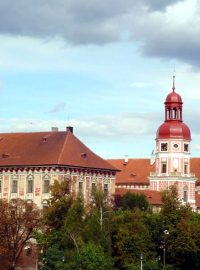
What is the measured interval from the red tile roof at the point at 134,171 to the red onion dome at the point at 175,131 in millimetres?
10293

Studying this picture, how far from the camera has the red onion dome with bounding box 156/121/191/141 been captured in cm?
14638

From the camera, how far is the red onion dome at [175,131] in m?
146

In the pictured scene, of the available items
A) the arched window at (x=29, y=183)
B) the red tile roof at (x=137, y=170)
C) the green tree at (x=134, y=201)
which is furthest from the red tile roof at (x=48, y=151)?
the red tile roof at (x=137, y=170)

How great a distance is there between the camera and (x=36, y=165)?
113m

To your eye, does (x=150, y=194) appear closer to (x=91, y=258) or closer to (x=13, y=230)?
(x=13, y=230)

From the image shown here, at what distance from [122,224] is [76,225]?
462 cm

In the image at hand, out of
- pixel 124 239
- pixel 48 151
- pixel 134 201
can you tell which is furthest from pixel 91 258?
pixel 134 201

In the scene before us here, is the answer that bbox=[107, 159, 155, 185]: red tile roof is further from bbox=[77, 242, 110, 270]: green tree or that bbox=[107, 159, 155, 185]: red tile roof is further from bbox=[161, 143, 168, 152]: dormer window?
bbox=[77, 242, 110, 270]: green tree

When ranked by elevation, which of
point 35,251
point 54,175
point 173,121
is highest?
point 173,121

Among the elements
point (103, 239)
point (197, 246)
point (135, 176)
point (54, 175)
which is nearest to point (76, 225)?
point (103, 239)

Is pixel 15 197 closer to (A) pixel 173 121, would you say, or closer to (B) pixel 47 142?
(B) pixel 47 142

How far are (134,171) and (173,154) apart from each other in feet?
43.4

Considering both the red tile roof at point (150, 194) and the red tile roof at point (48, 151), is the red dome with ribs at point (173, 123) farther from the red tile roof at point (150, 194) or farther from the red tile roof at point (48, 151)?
the red tile roof at point (48, 151)

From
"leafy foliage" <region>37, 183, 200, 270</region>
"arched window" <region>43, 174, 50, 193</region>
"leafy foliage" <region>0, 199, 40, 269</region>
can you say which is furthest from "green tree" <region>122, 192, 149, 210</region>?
"leafy foliage" <region>37, 183, 200, 270</region>
